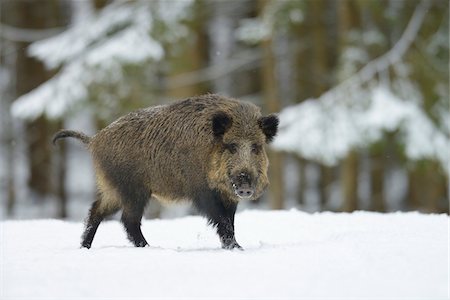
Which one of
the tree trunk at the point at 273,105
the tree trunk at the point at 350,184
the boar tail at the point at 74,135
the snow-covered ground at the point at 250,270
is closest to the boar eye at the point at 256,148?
the snow-covered ground at the point at 250,270

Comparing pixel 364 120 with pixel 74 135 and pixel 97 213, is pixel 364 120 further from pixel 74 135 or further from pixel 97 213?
pixel 97 213

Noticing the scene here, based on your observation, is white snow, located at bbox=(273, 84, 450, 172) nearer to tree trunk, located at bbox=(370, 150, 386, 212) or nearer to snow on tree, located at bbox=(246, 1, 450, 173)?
snow on tree, located at bbox=(246, 1, 450, 173)

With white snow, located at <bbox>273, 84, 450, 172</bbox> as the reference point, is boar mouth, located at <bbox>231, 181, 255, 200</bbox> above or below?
below

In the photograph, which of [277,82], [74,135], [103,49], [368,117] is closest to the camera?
[74,135]

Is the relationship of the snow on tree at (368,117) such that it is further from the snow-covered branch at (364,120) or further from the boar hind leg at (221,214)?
the boar hind leg at (221,214)

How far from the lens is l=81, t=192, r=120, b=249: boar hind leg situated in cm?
717

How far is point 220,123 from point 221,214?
833mm

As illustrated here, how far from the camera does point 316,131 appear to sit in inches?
586

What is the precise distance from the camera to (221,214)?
666cm

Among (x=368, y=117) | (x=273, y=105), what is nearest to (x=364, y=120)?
(x=368, y=117)

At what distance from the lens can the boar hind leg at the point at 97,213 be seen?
7169 mm

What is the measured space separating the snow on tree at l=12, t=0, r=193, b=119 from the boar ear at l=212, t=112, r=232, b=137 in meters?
8.67

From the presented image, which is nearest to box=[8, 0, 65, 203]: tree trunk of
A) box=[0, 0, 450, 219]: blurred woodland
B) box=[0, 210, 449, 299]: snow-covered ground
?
box=[0, 0, 450, 219]: blurred woodland

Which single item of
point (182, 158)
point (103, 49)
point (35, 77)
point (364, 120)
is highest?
point (35, 77)
